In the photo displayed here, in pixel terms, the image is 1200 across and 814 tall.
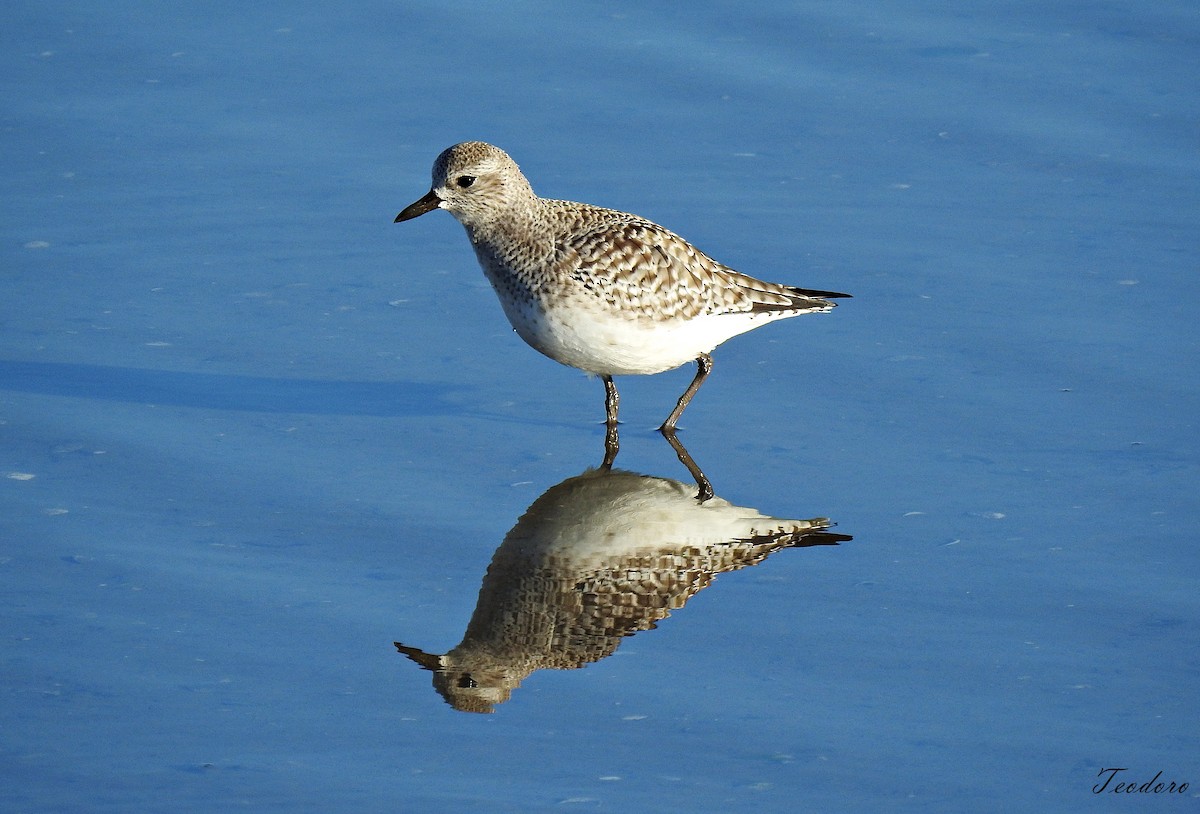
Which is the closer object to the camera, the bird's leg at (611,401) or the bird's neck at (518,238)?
the bird's neck at (518,238)

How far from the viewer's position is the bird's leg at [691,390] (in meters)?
9.11

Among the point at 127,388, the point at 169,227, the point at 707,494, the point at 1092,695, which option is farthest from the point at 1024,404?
the point at 169,227

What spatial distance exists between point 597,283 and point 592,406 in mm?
897

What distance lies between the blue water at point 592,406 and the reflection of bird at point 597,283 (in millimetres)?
449

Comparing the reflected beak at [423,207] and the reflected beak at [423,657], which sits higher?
the reflected beak at [423,207]

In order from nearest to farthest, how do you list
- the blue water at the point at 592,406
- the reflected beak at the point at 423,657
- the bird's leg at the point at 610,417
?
the blue water at the point at 592,406 → the reflected beak at the point at 423,657 → the bird's leg at the point at 610,417

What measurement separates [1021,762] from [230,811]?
2.87 m

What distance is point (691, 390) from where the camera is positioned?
9180mm

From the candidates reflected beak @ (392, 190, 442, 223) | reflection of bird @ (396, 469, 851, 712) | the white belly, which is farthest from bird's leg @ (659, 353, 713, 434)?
reflected beak @ (392, 190, 442, 223)

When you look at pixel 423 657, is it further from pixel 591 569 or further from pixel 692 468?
pixel 692 468

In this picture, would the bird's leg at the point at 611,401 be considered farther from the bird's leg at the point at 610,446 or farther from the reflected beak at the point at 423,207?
the reflected beak at the point at 423,207

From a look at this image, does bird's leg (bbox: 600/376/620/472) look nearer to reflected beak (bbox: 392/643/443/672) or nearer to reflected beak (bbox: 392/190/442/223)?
reflected beak (bbox: 392/190/442/223)

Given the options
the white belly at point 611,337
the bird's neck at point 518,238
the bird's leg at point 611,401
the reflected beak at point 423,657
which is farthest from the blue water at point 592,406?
the bird's neck at point 518,238

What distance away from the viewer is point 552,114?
12.0 meters
